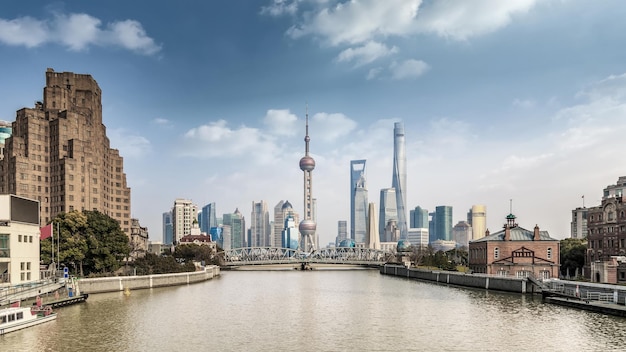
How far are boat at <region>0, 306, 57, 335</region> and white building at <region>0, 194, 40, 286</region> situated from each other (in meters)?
17.6

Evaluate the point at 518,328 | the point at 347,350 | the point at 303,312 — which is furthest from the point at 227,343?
the point at 518,328

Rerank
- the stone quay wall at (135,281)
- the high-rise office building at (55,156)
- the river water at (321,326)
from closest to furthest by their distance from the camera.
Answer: the river water at (321,326) < the stone quay wall at (135,281) < the high-rise office building at (55,156)

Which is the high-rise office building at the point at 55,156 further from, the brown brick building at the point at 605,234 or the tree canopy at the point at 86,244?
the brown brick building at the point at 605,234

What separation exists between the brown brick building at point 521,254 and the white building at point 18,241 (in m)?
93.1

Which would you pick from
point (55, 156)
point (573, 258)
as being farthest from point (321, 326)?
point (55, 156)

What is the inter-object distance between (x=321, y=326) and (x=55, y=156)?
129490 millimetres

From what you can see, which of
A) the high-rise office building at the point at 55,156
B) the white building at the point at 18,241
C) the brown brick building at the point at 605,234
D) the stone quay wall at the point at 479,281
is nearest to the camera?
the white building at the point at 18,241

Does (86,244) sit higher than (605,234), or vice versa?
(605,234)

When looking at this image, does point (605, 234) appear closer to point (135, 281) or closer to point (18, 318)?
point (135, 281)

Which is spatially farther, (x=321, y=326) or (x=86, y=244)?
(x=86, y=244)

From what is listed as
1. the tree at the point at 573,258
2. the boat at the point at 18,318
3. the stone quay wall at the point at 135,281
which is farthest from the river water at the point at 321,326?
the tree at the point at 573,258

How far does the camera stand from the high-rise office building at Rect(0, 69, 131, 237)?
16625cm

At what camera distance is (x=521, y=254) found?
128 metres

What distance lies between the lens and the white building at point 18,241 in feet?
279
